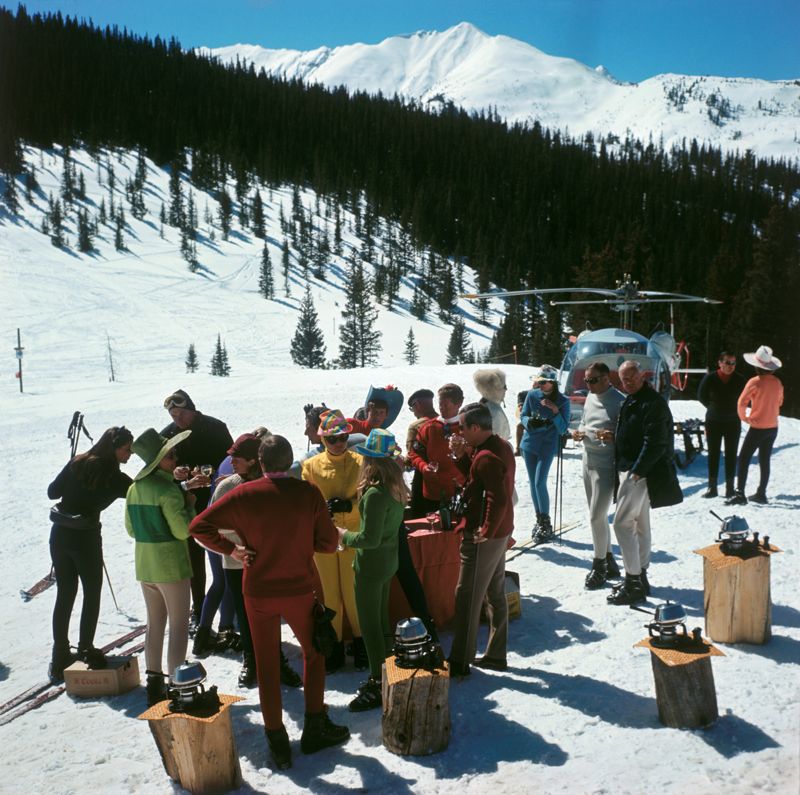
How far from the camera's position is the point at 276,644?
3.66 meters

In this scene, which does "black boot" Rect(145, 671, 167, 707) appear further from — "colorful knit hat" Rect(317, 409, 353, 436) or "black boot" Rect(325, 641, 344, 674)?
"colorful knit hat" Rect(317, 409, 353, 436)

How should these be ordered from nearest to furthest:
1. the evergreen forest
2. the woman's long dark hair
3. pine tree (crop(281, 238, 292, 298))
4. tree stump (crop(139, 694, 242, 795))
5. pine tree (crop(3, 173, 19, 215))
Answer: tree stump (crop(139, 694, 242, 795)) → the woman's long dark hair → pine tree (crop(281, 238, 292, 298)) → pine tree (crop(3, 173, 19, 215)) → the evergreen forest

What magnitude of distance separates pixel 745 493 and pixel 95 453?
745 cm

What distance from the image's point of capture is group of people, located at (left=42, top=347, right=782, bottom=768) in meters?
3.58

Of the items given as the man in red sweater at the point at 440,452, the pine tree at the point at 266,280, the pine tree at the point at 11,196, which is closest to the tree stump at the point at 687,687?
the man in red sweater at the point at 440,452

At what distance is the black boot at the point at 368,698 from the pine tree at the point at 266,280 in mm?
66922

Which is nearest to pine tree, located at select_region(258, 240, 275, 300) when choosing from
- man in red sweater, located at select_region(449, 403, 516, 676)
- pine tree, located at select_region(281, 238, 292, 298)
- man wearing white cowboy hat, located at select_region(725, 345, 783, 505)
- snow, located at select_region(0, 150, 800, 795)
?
pine tree, located at select_region(281, 238, 292, 298)

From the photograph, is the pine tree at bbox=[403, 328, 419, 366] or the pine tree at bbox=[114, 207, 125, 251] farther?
the pine tree at bbox=[114, 207, 125, 251]

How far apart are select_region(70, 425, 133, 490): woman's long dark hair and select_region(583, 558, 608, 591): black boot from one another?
12.1ft

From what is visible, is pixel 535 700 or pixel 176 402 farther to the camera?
pixel 176 402

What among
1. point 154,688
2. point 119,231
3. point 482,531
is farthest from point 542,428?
point 119,231

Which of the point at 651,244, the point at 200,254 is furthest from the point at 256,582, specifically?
the point at 651,244

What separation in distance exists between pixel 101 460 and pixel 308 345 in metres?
50.6

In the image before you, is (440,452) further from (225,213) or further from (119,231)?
(225,213)
